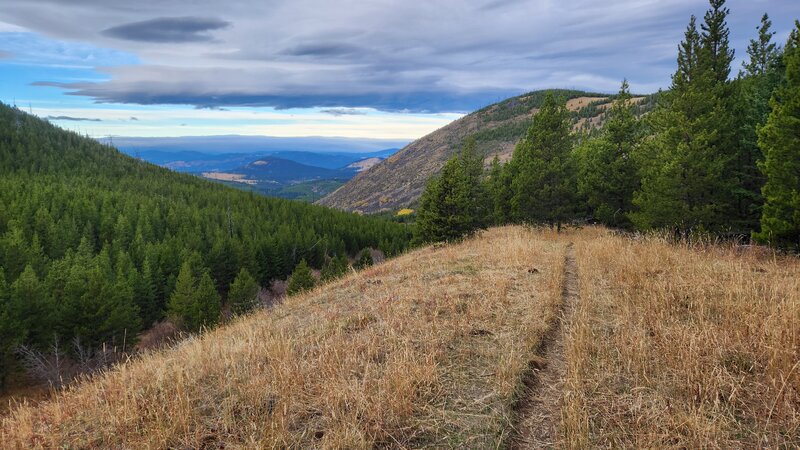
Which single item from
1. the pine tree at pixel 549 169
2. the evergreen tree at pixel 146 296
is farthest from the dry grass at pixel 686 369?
the evergreen tree at pixel 146 296

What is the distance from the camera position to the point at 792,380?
13.9ft

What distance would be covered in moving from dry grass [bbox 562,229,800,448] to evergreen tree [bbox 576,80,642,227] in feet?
92.6

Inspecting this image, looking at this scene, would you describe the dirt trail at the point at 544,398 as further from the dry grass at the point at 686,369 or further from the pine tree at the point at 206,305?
the pine tree at the point at 206,305

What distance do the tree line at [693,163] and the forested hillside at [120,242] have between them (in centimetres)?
2248

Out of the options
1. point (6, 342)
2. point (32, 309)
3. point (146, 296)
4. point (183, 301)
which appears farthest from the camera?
point (146, 296)

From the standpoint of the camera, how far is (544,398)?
4742mm

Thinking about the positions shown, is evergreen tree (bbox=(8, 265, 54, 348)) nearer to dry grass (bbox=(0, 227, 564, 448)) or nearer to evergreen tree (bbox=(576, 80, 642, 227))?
dry grass (bbox=(0, 227, 564, 448))

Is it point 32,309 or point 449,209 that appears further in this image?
point 449,209

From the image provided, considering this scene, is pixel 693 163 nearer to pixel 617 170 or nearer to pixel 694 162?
pixel 694 162

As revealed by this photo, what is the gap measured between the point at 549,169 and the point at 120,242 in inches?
2792

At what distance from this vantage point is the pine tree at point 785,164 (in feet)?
49.9

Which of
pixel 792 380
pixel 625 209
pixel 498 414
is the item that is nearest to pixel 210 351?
pixel 498 414

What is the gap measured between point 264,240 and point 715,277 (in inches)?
2999

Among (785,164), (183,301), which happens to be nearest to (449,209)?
(785,164)
